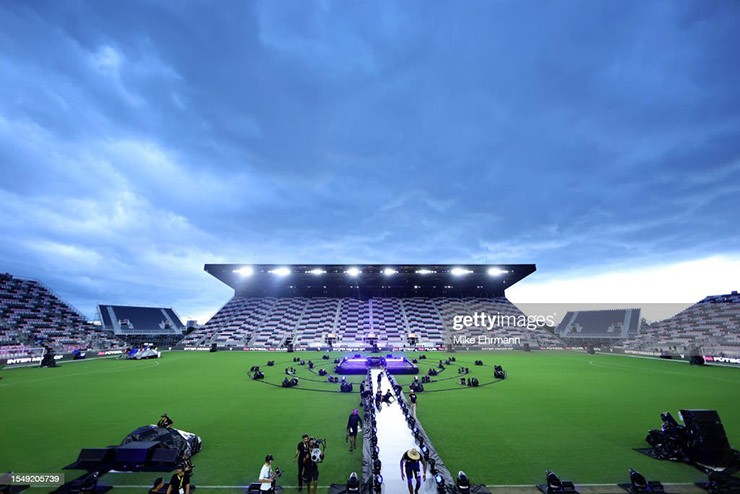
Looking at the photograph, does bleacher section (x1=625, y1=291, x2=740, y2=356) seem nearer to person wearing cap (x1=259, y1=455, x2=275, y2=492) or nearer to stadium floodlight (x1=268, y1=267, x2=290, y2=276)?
person wearing cap (x1=259, y1=455, x2=275, y2=492)

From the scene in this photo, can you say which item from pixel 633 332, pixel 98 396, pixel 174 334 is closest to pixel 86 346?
pixel 174 334

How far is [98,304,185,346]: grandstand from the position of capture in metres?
71.0

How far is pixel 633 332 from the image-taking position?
7550 centimetres

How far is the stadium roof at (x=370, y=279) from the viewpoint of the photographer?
2788 inches

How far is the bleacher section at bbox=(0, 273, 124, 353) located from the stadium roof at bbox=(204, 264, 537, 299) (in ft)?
78.1

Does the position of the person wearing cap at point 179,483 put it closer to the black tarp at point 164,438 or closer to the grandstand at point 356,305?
the black tarp at point 164,438

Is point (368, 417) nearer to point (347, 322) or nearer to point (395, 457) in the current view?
point (395, 457)

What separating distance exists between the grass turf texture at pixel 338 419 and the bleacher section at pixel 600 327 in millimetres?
56846

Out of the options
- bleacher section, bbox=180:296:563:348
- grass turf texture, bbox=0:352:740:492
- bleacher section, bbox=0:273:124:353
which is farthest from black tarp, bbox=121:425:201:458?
bleacher section, bbox=180:296:563:348

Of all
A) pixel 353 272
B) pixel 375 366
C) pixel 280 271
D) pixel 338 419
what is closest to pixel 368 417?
pixel 338 419

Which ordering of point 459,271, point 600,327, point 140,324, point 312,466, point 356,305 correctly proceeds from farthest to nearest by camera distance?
point 600,327 < point 356,305 < point 140,324 < point 459,271 < point 312,466

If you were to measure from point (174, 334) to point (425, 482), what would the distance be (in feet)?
289

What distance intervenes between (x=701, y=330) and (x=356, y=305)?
66.4 m

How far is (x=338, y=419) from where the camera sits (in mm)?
15352
